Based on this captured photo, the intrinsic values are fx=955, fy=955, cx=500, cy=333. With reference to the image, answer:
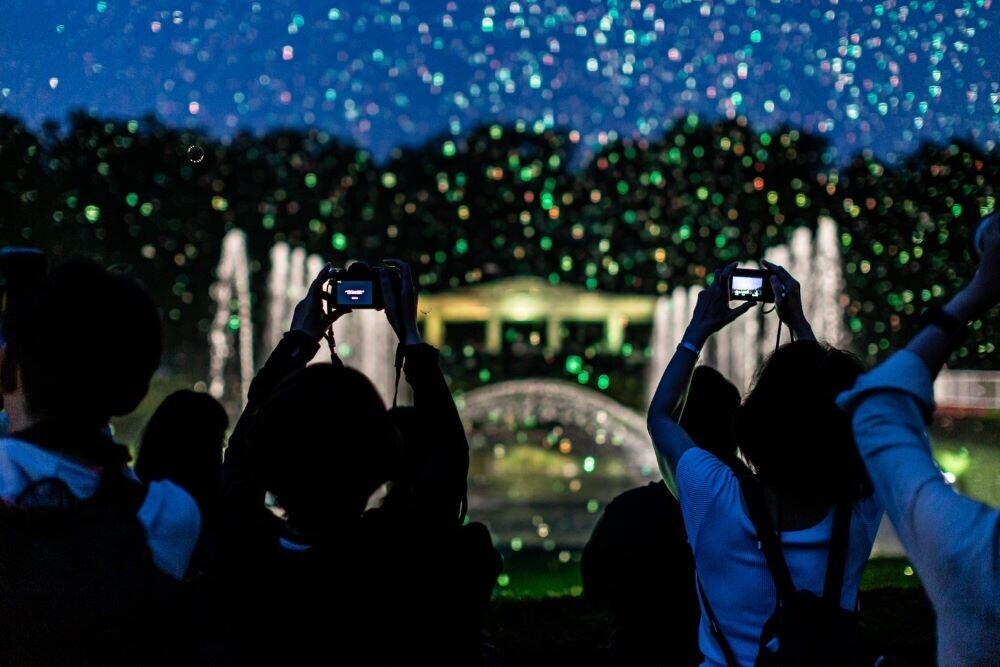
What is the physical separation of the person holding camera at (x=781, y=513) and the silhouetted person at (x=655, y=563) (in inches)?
28.4

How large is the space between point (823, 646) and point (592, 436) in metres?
16.7

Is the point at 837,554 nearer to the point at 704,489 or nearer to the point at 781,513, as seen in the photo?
the point at 781,513

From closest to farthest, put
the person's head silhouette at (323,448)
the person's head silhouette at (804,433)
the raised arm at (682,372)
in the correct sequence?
the person's head silhouette at (323,448), the person's head silhouette at (804,433), the raised arm at (682,372)

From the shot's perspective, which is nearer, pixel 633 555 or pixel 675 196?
pixel 633 555

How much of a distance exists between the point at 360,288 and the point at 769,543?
1.26 meters

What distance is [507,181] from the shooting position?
32.9 meters

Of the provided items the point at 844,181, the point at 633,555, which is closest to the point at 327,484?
the point at 633,555

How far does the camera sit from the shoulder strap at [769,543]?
1.87 m

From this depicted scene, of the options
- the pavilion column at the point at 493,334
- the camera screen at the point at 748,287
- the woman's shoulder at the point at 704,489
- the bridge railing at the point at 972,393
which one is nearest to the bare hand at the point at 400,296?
the woman's shoulder at the point at 704,489

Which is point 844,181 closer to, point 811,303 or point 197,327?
point 811,303

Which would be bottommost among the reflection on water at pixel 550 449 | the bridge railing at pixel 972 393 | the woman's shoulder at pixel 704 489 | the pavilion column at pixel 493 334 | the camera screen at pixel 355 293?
the reflection on water at pixel 550 449

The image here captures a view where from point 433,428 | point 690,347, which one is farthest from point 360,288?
point 690,347

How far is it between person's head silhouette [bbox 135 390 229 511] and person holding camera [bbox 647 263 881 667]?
1641mm

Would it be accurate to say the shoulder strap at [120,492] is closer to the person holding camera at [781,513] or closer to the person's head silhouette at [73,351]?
the person's head silhouette at [73,351]
